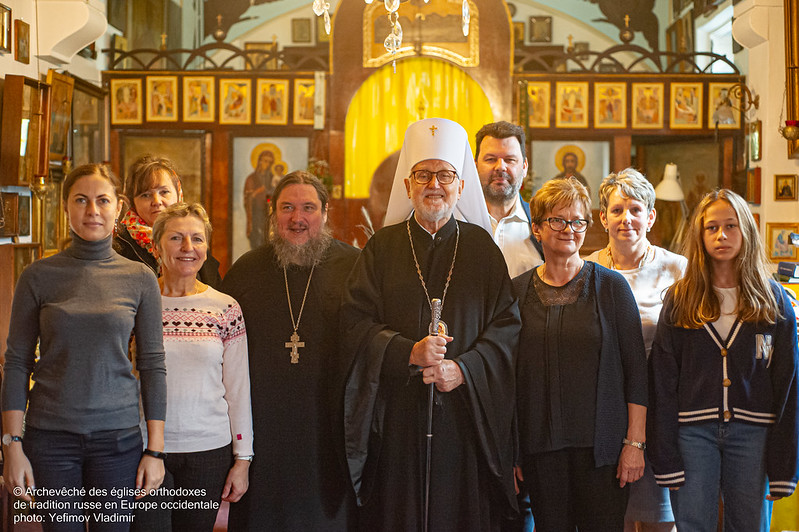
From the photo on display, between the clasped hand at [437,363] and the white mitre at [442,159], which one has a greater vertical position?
the white mitre at [442,159]

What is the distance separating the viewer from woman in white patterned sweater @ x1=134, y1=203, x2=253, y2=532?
2.68 meters

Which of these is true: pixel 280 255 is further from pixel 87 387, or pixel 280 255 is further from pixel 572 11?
pixel 572 11

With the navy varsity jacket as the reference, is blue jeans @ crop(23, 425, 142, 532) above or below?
below

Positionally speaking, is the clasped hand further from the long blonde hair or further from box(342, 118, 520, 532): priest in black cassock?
the long blonde hair

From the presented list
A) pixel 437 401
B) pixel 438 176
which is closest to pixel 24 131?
pixel 438 176

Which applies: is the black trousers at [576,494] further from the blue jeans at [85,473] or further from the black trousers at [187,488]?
the blue jeans at [85,473]

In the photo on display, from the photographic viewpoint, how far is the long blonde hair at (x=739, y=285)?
2.83 m

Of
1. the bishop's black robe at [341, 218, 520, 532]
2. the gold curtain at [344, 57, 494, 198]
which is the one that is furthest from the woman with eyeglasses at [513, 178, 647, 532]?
the gold curtain at [344, 57, 494, 198]

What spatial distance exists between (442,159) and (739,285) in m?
1.26

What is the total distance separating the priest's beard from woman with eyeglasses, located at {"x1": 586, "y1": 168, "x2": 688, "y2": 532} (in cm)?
127

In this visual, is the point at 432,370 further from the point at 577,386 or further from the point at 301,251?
the point at 301,251

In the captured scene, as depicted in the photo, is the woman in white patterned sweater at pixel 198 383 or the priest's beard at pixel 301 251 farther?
the priest's beard at pixel 301 251

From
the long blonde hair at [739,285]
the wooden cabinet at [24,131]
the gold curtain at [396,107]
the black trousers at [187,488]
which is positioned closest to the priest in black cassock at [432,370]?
the black trousers at [187,488]

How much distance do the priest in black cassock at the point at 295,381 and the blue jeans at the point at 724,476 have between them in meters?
1.32
